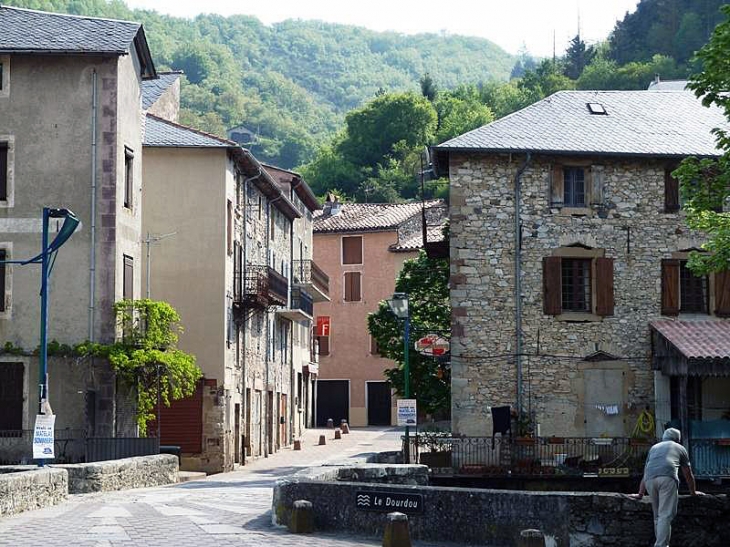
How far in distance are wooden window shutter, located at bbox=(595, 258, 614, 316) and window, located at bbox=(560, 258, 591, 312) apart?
0.32 m

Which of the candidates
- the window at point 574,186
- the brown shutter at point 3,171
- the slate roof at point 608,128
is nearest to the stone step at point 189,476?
the brown shutter at point 3,171

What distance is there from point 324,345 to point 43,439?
47.2m

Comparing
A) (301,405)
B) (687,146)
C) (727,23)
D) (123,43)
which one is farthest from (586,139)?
(301,405)

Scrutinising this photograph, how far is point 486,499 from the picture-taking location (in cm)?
1669

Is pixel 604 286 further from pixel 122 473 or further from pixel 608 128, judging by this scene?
pixel 122 473

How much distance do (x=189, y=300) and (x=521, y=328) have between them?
10055 millimetres

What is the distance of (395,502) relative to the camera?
1723 cm

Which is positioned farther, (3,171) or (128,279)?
(128,279)

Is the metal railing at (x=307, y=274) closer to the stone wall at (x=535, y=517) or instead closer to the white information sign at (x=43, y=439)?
the white information sign at (x=43, y=439)

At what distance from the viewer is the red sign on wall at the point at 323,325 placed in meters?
70.3

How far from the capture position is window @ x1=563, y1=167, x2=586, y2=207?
112 ft

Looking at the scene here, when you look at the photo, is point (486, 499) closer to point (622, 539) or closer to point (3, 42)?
point (622, 539)

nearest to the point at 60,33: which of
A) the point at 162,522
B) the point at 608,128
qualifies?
the point at 608,128

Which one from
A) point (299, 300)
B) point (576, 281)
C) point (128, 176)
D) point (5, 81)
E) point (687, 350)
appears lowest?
point (687, 350)
